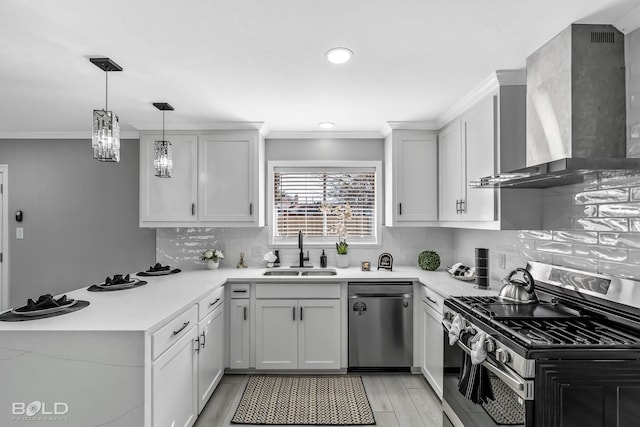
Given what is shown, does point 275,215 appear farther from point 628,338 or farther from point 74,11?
point 628,338

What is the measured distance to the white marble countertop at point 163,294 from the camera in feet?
5.66

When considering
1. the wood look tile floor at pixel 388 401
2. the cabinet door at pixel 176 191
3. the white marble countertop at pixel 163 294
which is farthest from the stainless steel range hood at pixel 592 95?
the cabinet door at pixel 176 191

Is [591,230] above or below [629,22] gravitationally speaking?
below

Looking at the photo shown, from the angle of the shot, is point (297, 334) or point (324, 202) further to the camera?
point (324, 202)

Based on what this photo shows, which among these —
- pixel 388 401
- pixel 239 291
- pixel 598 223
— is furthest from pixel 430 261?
pixel 239 291

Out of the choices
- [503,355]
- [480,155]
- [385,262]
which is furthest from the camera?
[385,262]

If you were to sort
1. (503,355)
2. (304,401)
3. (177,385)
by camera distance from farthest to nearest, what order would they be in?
1. (304,401)
2. (177,385)
3. (503,355)

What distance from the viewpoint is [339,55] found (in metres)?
2.00

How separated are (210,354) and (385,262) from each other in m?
1.78

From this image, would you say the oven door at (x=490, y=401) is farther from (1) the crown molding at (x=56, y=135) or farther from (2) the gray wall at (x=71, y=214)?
(1) the crown molding at (x=56, y=135)

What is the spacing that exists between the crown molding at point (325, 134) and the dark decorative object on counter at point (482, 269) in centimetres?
170

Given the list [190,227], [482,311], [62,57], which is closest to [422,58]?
[482,311]

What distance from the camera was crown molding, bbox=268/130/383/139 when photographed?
3803mm

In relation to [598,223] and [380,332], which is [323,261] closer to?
[380,332]
